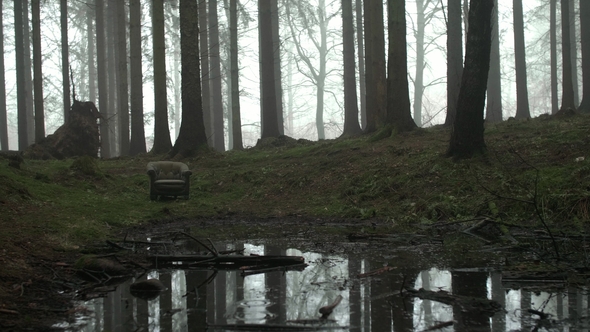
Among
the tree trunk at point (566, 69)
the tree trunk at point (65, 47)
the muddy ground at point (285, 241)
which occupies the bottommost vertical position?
the muddy ground at point (285, 241)

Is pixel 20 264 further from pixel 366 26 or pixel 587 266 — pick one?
pixel 366 26

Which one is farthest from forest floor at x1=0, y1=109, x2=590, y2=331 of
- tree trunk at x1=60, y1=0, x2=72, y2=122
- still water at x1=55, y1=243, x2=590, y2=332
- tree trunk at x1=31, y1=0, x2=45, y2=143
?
tree trunk at x1=60, y1=0, x2=72, y2=122

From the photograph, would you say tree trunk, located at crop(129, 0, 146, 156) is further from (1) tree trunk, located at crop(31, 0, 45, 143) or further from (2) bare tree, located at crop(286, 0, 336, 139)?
(2) bare tree, located at crop(286, 0, 336, 139)

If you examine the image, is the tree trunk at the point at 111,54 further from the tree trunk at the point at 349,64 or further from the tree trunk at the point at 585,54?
the tree trunk at the point at 585,54

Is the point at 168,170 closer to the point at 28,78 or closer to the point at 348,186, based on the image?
the point at 348,186

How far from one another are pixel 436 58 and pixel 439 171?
46486 millimetres

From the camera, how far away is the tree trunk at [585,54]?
1789 centimetres

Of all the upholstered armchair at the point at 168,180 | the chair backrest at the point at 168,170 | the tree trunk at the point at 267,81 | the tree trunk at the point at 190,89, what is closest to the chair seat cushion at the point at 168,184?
the upholstered armchair at the point at 168,180

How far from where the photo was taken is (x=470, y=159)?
36.7 feet

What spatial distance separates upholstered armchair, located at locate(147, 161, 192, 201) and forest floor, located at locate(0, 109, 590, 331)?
0.87 ft

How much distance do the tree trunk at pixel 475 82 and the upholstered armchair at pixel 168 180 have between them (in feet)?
20.1

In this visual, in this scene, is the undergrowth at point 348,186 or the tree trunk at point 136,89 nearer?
the undergrowth at point 348,186

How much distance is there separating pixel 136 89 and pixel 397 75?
35.4 ft

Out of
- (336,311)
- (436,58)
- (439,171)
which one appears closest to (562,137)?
(439,171)
